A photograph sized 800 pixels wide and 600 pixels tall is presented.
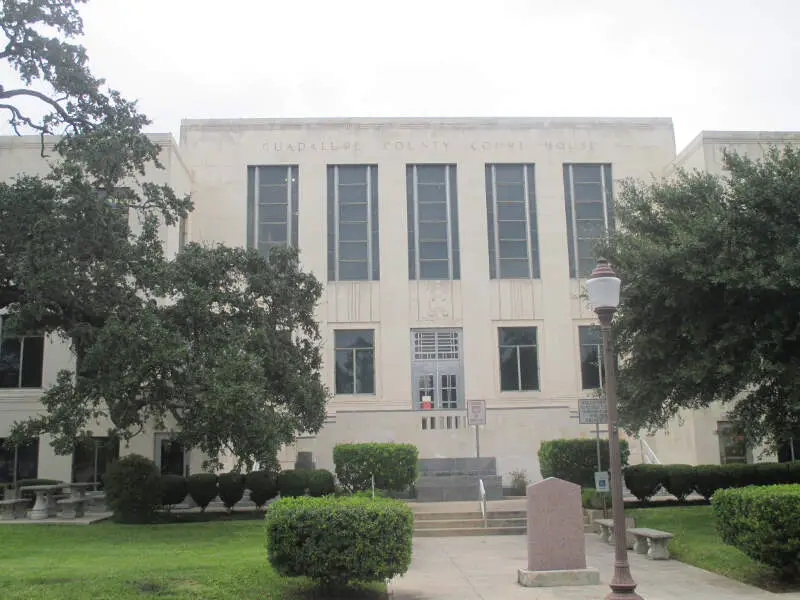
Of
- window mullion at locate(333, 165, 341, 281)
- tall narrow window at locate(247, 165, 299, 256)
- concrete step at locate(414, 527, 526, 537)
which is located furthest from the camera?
tall narrow window at locate(247, 165, 299, 256)

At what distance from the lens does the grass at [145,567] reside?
9961 mm

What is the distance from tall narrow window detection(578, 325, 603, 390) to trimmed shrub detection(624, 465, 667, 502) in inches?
358

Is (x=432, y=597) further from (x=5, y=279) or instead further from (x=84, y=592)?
(x=5, y=279)

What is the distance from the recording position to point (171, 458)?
2728 centimetres

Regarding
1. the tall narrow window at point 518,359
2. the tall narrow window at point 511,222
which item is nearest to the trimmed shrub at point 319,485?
the tall narrow window at point 518,359

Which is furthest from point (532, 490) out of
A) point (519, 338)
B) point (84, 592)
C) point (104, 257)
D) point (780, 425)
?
point (519, 338)

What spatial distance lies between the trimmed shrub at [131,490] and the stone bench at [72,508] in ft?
3.84

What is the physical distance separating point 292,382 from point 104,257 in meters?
5.05

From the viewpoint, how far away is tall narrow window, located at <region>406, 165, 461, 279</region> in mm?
31047

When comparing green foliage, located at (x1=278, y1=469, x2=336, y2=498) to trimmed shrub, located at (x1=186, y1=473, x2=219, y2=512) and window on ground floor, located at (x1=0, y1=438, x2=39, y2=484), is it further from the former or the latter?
window on ground floor, located at (x1=0, y1=438, x2=39, y2=484)

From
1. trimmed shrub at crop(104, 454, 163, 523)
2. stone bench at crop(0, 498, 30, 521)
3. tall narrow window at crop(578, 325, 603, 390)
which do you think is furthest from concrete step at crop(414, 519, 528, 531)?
tall narrow window at crop(578, 325, 603, 390)

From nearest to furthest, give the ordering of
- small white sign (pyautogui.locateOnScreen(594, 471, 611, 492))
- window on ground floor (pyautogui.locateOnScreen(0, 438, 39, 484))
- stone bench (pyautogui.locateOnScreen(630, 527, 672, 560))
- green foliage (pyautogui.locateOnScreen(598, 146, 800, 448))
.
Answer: stone bench (pyautogui.locateOnScreen(630, 527, 672, 560)) → green foliage (pyautogui.locateOnScreen(598, 146, 800, 448)) → small white sign (pyautogui.locateOnScreen(594, 471, 611, 492)) → window on ground floor (pyautogui.locateOnScreen(0, 438, 39, 484))

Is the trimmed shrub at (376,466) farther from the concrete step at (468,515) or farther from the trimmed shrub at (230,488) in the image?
the trimmed shrub at (230,488)

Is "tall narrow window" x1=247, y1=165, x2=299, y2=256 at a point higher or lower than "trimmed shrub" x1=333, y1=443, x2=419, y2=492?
higher
